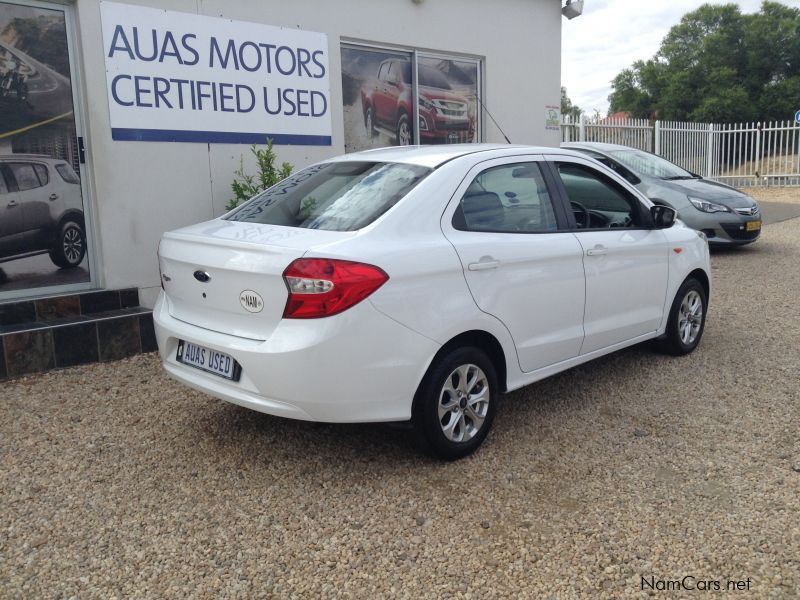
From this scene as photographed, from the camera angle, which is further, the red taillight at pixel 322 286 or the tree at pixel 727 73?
the tree at pixel 727 73

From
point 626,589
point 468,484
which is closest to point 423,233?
point 468,484

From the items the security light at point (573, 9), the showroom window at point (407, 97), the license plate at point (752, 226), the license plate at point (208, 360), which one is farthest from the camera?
the license plate at point (752, 226)

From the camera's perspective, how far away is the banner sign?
6.32 m

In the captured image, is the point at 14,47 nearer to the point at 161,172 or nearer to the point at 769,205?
the point at 161,172

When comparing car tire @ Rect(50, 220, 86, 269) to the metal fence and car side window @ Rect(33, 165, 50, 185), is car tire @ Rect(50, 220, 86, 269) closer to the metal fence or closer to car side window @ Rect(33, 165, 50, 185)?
car side window @ Rect(33, 165, 50, 185)

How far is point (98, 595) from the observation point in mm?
2844

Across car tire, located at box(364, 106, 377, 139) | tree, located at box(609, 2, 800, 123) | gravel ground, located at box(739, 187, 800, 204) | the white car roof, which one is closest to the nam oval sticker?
the white car roof

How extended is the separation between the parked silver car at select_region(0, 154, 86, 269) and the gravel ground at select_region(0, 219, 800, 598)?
1323 mm

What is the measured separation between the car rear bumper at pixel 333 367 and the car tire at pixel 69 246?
3.23m

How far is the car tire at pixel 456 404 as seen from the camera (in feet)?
12.2

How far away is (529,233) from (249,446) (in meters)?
2.02

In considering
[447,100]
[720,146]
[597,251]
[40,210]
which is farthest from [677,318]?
[720,146]

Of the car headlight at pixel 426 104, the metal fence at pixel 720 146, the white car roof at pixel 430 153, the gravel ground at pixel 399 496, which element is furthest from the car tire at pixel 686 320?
the metal fence at pixel 720 146

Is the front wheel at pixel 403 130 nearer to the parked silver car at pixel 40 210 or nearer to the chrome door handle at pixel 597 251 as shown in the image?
the parked silver car at pixel 40 210
